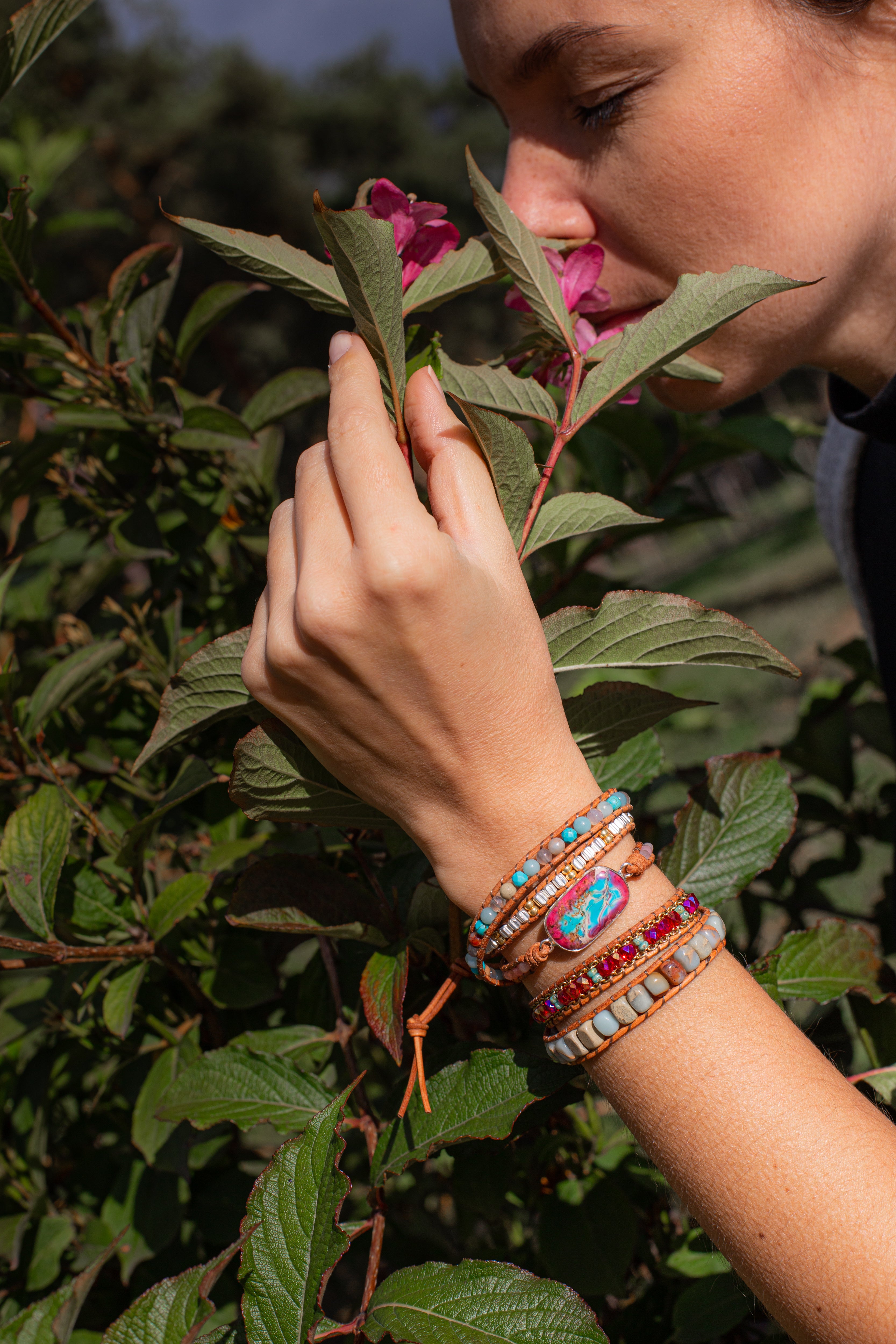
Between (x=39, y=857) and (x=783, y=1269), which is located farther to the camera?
(x=39, y=857)

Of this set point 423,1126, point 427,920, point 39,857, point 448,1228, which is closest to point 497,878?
point 427,920

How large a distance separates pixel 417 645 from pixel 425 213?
0.58 metres

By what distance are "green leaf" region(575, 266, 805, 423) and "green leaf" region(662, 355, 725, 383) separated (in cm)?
16

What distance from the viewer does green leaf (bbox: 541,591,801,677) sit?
870mm

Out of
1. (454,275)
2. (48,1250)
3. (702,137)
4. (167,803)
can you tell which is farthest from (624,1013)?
(48,1250)

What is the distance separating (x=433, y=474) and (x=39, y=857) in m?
0.74

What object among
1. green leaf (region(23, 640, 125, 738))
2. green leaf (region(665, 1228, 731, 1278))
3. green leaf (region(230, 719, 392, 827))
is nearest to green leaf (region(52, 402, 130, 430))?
green leaf (region(23, 640, 125, 738))

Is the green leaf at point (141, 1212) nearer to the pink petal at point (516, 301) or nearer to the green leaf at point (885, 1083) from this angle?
the green leaf at point (885, 1083)

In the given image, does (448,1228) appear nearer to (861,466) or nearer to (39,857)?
(39,857)

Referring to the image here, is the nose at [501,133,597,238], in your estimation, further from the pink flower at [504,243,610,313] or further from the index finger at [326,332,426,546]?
the index finger at [326,332,426,546]

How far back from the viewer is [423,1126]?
94 centimetres

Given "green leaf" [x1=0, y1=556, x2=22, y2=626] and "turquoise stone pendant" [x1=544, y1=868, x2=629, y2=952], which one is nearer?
"turquoise stone pendant" [x1=544, y1=868, x2=629, y2=952]

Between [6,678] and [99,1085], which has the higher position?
[6,678]

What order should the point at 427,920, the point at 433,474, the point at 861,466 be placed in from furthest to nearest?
the point at 861,466, the point at 427,920, the point at 433,474
